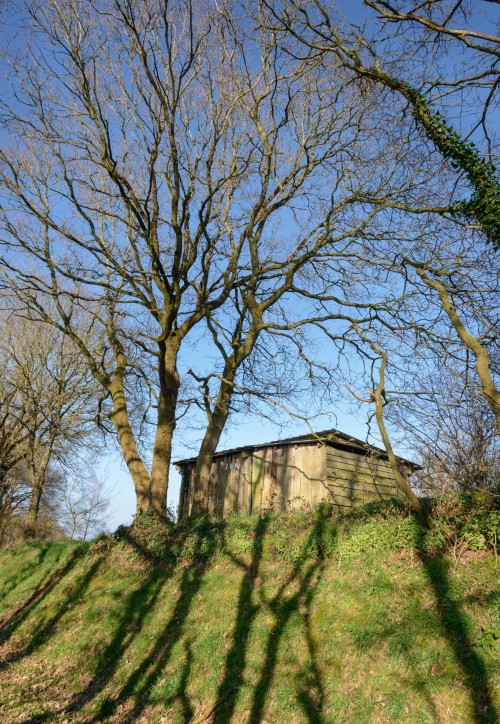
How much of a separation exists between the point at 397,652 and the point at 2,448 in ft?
83.4

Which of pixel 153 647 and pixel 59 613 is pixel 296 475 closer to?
pixel 59 613

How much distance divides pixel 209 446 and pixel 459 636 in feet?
30.0

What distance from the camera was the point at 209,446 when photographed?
47.7 feet

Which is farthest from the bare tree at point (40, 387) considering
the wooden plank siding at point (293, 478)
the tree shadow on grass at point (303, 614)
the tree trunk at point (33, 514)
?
the tree shadow on grass at point (303, 614)

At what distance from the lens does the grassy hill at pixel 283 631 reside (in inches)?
234

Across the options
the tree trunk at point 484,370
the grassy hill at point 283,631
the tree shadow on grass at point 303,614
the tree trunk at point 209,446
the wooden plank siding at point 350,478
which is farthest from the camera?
the wooden plank siding at point 350,478

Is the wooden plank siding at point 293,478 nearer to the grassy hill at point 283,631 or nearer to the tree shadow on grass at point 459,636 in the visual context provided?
the grassy hill at point 283,631

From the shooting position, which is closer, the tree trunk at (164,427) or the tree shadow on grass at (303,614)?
the tree shadow on grass at (303,614)

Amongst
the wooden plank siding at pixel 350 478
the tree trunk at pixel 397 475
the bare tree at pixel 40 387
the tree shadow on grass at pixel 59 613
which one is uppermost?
the bare tree at pixel 40 387

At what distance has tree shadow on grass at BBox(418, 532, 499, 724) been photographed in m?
5.20

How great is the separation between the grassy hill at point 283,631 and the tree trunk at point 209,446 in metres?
1.95

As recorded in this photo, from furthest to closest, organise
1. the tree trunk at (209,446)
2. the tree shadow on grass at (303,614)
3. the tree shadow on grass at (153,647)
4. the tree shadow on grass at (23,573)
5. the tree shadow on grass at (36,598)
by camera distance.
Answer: the tree shadow on grass at (23,573)
the tree trunk at (209,446)
the tree shadow on grass at (36,598)
the tree shadow on grass at (153,647)
the tree shadow on grass at (303,614)

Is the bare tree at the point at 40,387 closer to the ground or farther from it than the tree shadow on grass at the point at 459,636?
farther from it

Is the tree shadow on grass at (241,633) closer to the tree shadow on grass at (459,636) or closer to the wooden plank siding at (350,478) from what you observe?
the tree shadow on grass at (459,636)
